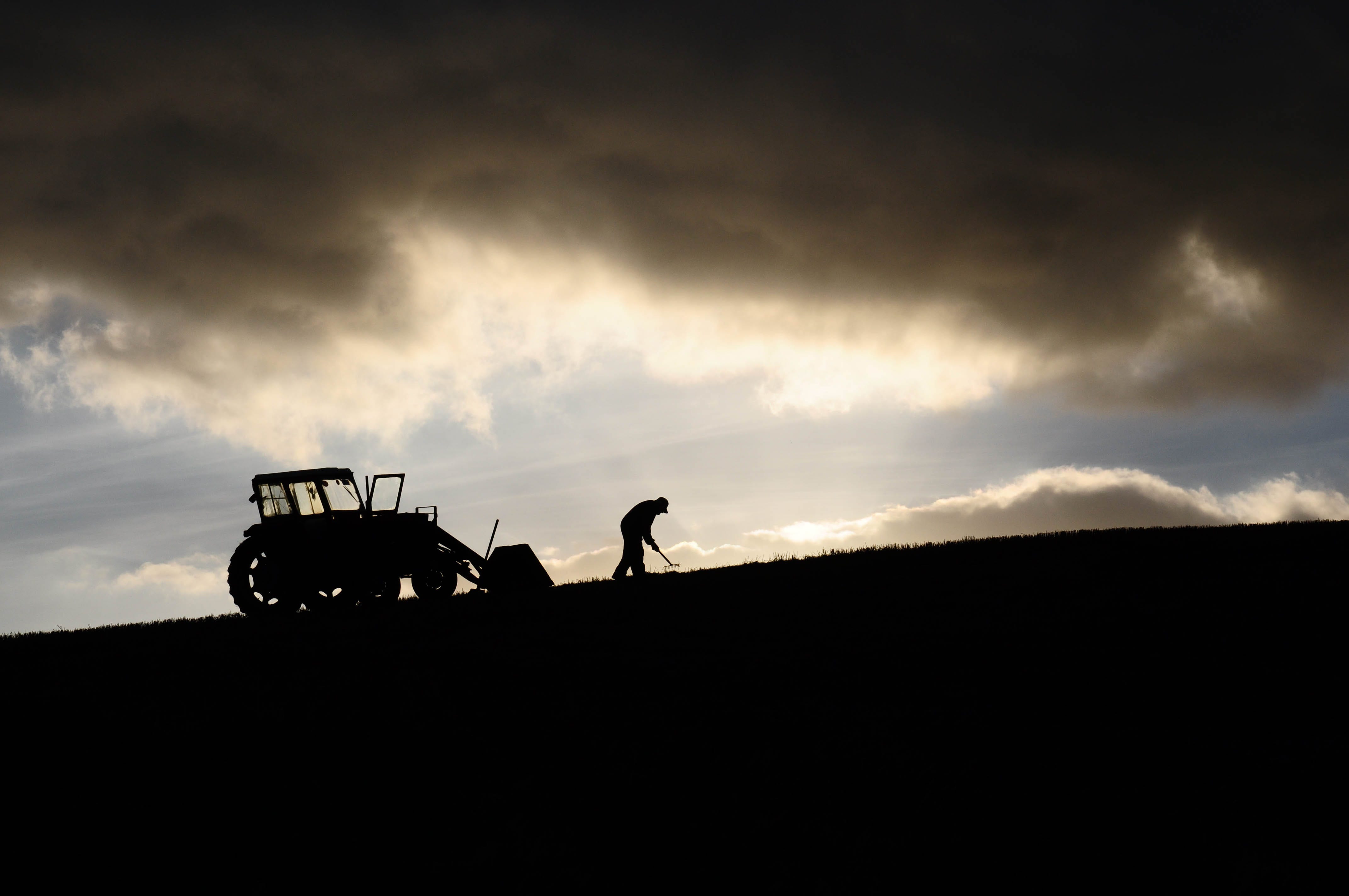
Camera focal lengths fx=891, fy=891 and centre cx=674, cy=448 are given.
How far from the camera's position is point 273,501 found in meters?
18.1

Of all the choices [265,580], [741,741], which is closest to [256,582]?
[265,580]

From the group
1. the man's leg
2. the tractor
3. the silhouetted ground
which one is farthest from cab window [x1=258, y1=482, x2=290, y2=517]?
the man's leg

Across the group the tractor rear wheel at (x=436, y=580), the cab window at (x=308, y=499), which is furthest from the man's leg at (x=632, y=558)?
the cab window at (x=308, y=499)

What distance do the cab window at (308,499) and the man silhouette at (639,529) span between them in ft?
20.3

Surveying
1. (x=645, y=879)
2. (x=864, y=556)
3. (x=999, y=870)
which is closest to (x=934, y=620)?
(x=864, y=556)

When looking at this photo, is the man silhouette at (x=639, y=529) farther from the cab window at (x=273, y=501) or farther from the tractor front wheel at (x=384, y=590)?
the cab window at (x=273, y=501)

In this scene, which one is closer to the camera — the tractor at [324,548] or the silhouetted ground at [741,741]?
the silhouetted ground at [741,741]

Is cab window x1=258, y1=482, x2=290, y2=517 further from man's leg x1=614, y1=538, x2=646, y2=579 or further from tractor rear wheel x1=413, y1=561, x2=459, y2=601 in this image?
man's leg x1=614, y1=538, x2=646, y2=579

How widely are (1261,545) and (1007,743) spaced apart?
1351 cm

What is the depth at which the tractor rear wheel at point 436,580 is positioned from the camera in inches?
760

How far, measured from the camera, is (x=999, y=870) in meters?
5.62

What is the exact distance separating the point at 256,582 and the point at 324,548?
1665 millimetres

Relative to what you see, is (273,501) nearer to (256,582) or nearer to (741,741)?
(256,582)

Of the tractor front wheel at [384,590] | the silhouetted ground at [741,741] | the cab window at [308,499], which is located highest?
the cab window at [308,499]
